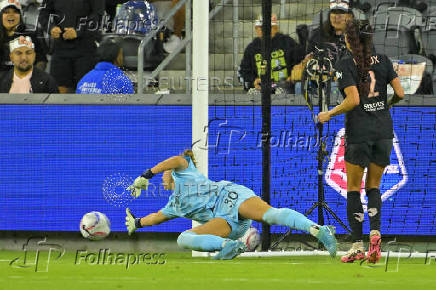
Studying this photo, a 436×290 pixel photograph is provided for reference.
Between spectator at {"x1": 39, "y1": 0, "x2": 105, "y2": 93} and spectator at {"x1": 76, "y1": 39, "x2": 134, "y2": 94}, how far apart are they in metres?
1.01

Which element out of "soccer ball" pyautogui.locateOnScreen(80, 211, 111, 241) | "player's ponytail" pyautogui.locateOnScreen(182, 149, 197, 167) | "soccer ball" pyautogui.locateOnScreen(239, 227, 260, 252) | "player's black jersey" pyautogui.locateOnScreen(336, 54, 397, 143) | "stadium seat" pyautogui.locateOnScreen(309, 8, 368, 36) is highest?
"stadium seat" pyautogui.locateOnScreen(309, 8, 368, 36)

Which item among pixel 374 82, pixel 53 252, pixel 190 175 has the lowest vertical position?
pixel 53 252

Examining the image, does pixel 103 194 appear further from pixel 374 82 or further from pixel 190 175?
pixel 374 82

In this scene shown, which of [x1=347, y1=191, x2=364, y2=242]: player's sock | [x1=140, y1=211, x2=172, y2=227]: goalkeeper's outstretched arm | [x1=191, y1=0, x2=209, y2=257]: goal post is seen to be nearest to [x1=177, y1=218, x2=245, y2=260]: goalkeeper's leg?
[x1=140, y1=211, x2=172, y2=227]: goalkeeper's outstretched arm

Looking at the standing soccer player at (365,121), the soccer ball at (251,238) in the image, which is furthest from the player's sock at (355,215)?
the soccer ball at (251,238)

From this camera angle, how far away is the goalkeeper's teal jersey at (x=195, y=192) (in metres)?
10.0

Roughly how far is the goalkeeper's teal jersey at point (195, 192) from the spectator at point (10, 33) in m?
4.68

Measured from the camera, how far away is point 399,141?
38.8 feet

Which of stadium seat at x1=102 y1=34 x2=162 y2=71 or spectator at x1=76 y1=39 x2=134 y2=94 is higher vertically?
stadium seat at x1=102 y1=34 x2=162 y2=71

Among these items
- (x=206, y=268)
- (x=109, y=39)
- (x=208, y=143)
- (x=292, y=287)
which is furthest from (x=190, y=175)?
(x=109, y=39)

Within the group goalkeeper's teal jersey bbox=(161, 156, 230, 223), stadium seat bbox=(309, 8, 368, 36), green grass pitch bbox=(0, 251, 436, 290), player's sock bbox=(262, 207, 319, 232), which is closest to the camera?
green grass pitch bbox=(0, 251, 436, 290)

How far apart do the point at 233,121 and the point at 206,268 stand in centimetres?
311

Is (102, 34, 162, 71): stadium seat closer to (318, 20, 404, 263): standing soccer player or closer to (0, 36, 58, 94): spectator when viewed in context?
(0, 36, 58, 94): spectator

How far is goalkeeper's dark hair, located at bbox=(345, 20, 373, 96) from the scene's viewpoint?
955cm
